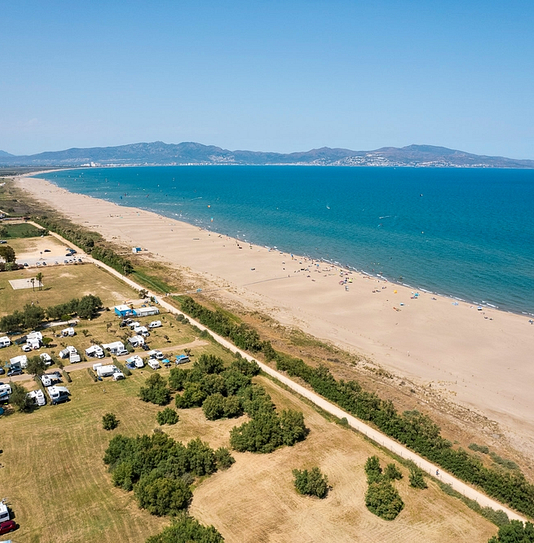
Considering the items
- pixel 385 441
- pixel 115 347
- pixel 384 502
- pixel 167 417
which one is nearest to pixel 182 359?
pixel 115 347

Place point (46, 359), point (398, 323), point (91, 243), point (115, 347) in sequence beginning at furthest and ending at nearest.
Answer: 1. point (91, 243)
2. point (398, 323)
3. point (115, 347)
4. point (46, 359)

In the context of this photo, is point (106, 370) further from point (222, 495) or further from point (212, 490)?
point (222, 495)

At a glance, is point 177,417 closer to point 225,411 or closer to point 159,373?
point 225,411

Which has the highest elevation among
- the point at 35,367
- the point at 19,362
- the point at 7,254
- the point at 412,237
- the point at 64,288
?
the point at 7,254

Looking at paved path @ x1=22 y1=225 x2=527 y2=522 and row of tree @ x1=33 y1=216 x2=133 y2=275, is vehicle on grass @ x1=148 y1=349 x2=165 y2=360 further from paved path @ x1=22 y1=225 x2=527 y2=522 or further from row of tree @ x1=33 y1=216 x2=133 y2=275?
row of tree @ x1=33 y1=216 x2=133 y2=275

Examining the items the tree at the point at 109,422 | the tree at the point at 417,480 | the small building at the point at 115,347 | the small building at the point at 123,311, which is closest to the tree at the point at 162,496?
the tree at the point at 109,422

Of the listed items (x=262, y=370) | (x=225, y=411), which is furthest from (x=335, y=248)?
(x=225, y=411)
